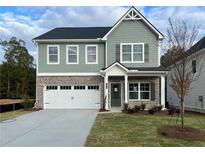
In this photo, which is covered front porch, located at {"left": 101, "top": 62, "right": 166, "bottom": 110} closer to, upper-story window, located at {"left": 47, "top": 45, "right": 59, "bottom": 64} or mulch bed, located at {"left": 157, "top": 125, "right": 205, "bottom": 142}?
upper-story window, located at {"left": 47, "top": 45, "right": 59, "bottom": 64}

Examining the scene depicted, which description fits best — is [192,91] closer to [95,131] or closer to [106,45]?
[106,45]

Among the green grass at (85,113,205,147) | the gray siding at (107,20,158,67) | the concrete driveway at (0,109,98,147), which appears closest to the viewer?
the green grass at (85,113,205,147)

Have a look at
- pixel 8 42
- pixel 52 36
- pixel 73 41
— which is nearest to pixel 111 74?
pixel 73 41

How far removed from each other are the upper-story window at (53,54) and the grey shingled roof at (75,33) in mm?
877

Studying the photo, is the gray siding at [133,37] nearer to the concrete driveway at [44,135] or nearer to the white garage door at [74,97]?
the white garage door at [74,97]

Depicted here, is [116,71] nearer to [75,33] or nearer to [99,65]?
[99,65]

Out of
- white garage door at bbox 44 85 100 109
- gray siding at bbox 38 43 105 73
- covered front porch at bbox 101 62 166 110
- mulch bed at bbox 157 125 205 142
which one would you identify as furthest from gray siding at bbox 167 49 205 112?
mulch bed at bbox 157 125 205 142

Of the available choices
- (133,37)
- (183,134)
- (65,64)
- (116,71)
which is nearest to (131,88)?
(116,71)

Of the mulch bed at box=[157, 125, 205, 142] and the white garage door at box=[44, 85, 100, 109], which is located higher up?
the white garage door at box=[44, 85, 100, 109]

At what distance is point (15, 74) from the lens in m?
41.3

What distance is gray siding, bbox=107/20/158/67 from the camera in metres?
23.8

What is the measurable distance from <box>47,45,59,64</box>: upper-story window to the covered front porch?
4339mm

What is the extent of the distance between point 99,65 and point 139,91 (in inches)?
154

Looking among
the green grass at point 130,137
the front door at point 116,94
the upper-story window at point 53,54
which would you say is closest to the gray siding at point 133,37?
the front door at point 116,94
